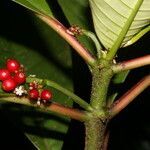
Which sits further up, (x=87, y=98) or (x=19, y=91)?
(x=87, y=98)

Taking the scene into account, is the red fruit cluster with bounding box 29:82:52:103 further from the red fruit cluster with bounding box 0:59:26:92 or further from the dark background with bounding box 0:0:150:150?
the dark background with bounding box 0:0:150:150

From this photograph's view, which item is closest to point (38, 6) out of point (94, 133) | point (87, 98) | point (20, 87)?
point (20, 87)

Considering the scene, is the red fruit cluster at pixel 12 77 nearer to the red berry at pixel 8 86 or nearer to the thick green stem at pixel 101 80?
the red berry at pixel 8 86

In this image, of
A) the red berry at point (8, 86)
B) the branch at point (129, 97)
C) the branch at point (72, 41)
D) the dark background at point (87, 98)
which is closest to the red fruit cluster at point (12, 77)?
the red berry at point (8, 86)

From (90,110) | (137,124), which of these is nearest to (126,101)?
(90,110)

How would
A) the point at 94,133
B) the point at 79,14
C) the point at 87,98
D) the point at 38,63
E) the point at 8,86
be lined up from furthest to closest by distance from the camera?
the point at 87,98
the point at 38,63
the point at 79,14
the point at 94,133
the point at 8,86

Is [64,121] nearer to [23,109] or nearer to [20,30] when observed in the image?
[23,109]

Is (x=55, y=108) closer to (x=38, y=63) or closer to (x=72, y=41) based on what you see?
(x=72, y=41)
